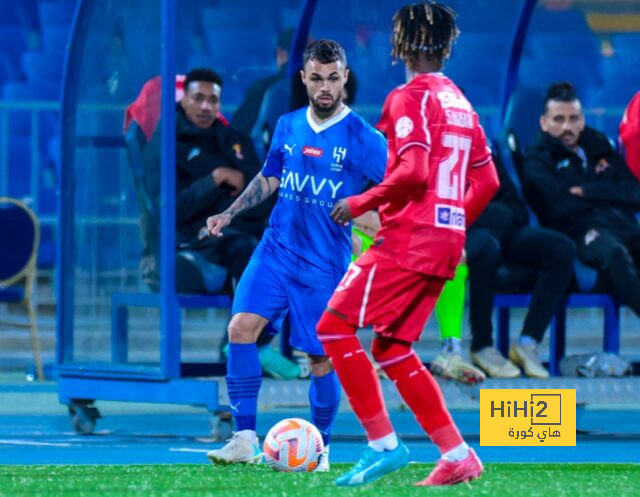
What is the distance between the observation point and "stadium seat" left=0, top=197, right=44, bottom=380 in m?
12.6

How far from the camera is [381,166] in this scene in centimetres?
723

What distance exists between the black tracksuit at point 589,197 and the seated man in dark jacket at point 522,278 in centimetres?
26

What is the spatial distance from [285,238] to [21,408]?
3.94 metres

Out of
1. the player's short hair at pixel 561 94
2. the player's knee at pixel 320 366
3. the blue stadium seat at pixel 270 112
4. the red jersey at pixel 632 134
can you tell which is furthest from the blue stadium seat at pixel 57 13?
the player's knee at pixel 320 366

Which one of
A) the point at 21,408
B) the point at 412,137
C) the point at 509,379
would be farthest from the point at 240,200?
the point at 21,408

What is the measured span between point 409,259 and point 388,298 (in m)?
0.15

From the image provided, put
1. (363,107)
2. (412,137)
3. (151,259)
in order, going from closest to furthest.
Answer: (412,137) < (151,259) < (363,107)

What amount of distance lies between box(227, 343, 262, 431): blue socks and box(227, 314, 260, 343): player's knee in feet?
0.09

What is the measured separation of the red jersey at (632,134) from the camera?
33.0 ft

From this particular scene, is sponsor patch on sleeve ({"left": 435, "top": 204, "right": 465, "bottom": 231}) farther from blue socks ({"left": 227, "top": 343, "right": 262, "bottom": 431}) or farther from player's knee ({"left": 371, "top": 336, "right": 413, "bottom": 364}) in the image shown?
blue socks ({"left": 227, "top": 343, "right": 262, "bottom": 431})

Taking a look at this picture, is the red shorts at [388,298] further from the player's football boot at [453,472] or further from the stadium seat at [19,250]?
the stadium seat at [19,250]

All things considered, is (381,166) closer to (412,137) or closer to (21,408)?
(412,137)

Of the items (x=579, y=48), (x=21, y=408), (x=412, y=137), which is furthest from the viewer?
(x=579, y=48)

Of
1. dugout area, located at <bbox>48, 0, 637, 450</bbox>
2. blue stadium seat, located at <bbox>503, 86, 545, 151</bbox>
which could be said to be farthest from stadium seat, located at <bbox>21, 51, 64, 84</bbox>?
blue stadium seat, located at <bbox>503, 86, 545, 151</bbox>
